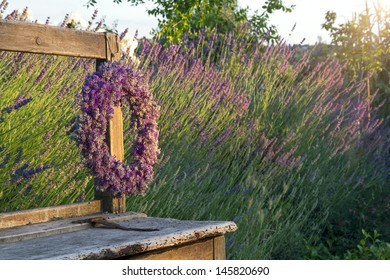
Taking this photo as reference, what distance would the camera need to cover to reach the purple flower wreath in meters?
3.45

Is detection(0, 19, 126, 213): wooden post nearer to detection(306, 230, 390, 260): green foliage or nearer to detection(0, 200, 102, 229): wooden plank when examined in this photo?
detection(0, 200, 102, 229): wooden plank

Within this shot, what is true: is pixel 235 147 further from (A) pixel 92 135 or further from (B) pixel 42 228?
(B) pixel 42 228

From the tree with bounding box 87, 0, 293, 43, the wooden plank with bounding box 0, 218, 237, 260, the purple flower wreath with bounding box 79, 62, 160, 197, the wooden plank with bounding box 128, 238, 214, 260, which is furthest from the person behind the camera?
the tree with bounding box 87, 0, 293, 43

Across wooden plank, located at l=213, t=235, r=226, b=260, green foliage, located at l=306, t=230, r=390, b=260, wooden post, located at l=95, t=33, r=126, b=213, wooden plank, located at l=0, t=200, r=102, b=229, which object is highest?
wooden post, located at l=95, t=33, r=126, b=213

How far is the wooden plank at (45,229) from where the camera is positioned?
9.70ft

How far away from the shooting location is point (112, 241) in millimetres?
2805

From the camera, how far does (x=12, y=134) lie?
411cm

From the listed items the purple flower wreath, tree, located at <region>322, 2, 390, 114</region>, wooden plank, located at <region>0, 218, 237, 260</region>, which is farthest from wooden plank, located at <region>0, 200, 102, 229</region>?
tree, located at <region>322, 2, 390, 114</region>

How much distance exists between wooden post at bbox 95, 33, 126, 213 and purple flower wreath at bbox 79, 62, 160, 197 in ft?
0.10

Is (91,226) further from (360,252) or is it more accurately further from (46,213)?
(360,252)

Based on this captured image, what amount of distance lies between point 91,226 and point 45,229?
0.83 feet

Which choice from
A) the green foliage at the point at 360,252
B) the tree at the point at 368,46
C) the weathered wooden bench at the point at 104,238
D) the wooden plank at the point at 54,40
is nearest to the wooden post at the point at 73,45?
the wooden plank at the point at 54,40

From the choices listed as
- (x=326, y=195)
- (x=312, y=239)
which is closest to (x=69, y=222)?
(x=312, y=239)

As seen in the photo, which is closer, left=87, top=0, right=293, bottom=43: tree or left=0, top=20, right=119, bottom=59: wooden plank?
left=0, top=20, right=119, bottom=59: wooden plank
